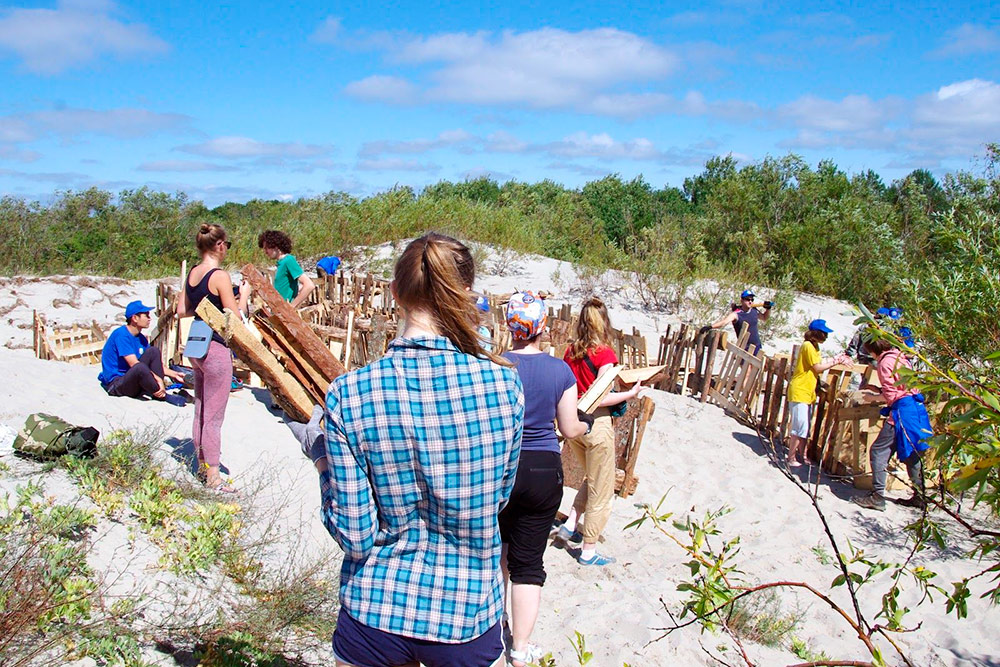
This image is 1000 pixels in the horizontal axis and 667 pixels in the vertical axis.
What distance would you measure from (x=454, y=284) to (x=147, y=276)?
19.7 meters

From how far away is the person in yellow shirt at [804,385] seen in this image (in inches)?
278

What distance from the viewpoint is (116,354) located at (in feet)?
21.8

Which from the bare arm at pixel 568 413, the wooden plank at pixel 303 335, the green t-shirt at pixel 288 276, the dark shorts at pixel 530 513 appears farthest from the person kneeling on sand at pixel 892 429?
the green t-shirt at pixel 288 276

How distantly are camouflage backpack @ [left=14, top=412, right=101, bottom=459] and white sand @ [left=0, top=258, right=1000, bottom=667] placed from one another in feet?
0.33

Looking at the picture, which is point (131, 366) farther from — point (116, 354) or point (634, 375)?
point (634, 375)

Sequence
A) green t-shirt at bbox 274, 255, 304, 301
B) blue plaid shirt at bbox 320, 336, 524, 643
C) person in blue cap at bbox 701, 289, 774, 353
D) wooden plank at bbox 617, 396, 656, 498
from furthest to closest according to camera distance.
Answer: person in blue cap at bbox 701, 289, 774, 353 < green t-shirt at bbox 274, 255, 304, 301 < wooden plank at bbox 617, 396, 656, 498 < blue plaid shirt at bbox 320, 336, 524, 643

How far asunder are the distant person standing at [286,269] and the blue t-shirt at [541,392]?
14.1ft

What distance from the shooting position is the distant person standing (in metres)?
7.27

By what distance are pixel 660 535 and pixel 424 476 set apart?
4486 mm

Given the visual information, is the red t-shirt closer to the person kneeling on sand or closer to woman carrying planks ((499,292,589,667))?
woman carrying planks ((499,292,589,667))

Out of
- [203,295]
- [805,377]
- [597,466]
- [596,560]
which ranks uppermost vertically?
[203,295]

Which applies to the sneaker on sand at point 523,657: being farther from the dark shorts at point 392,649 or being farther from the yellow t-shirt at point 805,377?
the yellow t-shirt at point 805,377

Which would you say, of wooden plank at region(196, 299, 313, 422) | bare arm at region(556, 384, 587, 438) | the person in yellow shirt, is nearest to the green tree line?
the person in yellow shirt

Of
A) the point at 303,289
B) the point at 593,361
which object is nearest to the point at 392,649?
the point at 593,361
